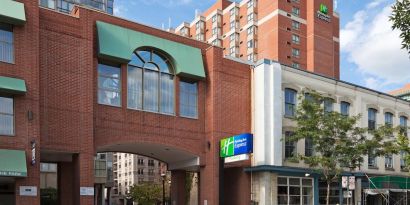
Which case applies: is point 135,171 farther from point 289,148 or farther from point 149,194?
point 289,148

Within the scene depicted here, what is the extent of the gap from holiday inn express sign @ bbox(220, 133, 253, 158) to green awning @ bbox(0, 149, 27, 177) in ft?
38.1

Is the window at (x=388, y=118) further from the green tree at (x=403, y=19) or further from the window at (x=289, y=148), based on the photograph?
the green tree at (x=403, y=19)

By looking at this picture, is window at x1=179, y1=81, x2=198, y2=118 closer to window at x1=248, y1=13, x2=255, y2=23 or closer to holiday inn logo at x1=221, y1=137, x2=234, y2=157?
holiday inn logo at x1=221, y1=137, x2=234, y2=157

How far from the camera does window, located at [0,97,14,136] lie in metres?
22.1

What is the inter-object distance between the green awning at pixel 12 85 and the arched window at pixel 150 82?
7.04 m

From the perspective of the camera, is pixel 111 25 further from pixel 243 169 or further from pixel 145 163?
pixel 145 163

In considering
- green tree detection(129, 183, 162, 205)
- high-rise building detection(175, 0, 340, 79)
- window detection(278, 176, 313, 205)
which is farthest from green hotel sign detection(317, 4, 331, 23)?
window detection(278, 176, 313, 205)

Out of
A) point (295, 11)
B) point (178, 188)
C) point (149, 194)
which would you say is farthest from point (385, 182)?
point (149, 194)

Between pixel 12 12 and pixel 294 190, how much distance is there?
2052cm

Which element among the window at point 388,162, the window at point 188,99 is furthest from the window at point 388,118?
the window at point 188,99

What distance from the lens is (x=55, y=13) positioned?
82.0ft

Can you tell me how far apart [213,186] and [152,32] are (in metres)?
9.81

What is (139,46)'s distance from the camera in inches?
1111

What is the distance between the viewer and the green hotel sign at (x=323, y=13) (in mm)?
87188
